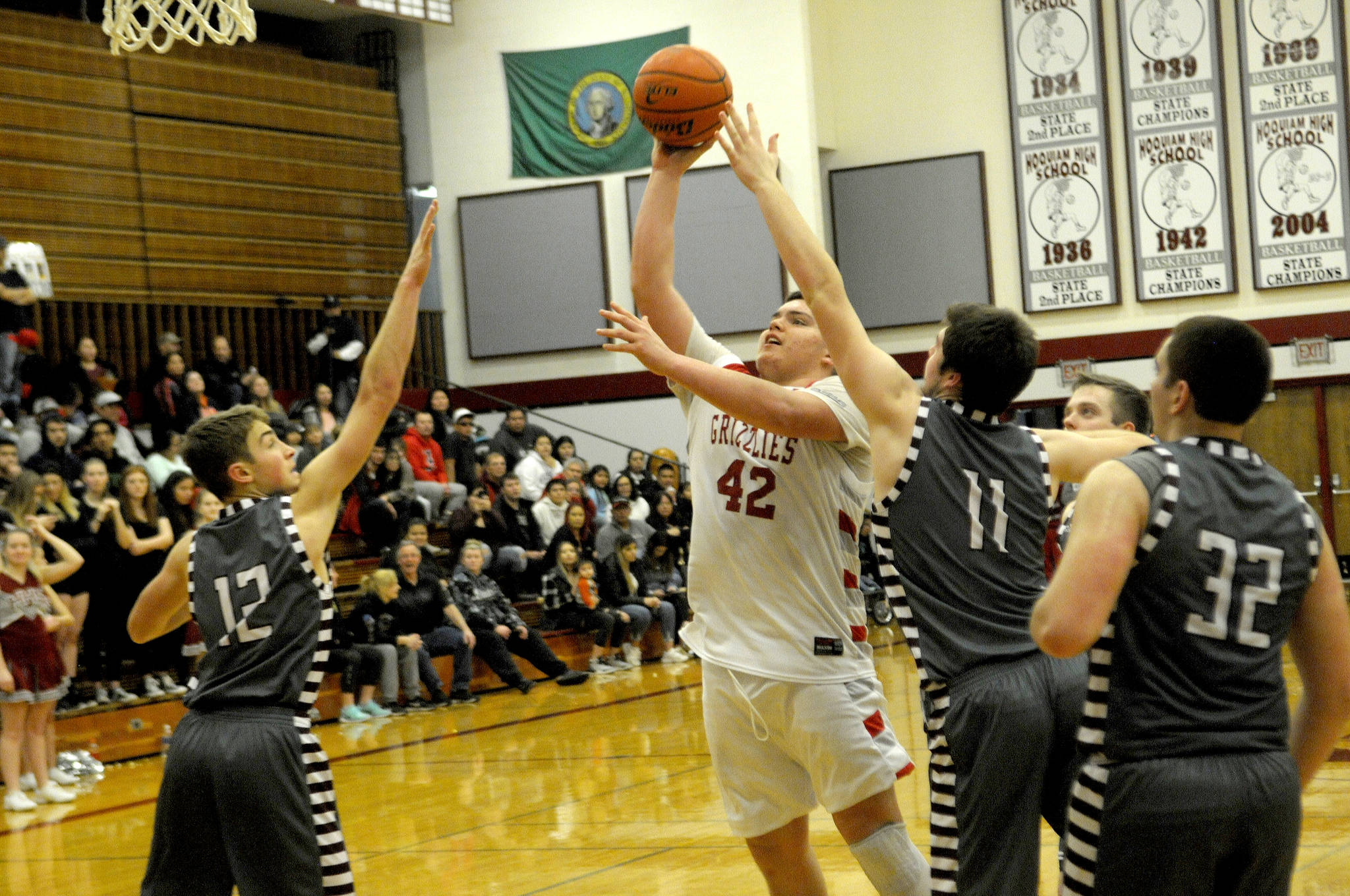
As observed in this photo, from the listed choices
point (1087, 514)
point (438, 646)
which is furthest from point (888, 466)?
point (438, 646)

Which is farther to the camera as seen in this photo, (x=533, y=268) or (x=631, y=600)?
(x=533, y=268)

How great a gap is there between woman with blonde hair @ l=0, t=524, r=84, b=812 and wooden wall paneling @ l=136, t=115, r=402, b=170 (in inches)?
396

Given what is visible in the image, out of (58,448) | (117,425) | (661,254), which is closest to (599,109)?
(117,425)

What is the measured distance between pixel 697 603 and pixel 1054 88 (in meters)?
16.4

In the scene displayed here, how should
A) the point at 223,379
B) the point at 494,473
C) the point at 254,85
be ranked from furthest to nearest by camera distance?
1. the point at 254,85
2. the point at 223,379
3. the point at 494,473

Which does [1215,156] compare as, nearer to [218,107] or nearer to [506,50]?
[506,50]

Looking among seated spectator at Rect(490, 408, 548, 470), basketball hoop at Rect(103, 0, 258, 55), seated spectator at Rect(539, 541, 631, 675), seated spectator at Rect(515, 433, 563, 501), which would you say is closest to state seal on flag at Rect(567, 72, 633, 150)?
seated spectator at Rect(490, 408, 548, 470)

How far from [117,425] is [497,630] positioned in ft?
11.9

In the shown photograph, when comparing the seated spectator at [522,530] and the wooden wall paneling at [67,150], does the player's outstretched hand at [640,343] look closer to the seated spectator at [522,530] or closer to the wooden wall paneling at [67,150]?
the seated spectator at [522,530]

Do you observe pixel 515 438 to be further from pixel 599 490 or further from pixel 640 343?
pixel 640 343

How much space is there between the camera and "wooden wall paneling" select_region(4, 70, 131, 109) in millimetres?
15883

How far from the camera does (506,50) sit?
65.8 feet

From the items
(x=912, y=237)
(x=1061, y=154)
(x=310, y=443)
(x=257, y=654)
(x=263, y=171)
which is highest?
(x=263, y=171)

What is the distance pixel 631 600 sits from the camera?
13.6m
